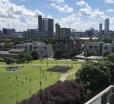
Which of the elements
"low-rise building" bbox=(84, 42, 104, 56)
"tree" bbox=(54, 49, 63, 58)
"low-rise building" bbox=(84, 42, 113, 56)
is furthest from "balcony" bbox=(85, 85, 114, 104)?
"low-rise building" bbox=(84, 42, 104, 56)

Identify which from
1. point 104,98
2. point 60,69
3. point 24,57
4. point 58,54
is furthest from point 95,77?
point 58,54

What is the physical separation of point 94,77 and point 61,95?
9.85 meters

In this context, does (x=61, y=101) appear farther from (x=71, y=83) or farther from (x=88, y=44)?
(x=88, y=44)

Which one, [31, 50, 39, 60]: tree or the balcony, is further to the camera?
[31, 50, 39, 60]: tree

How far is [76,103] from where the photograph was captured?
102 ft

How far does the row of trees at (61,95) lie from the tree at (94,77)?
13.8 ft

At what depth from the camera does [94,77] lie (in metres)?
38.6

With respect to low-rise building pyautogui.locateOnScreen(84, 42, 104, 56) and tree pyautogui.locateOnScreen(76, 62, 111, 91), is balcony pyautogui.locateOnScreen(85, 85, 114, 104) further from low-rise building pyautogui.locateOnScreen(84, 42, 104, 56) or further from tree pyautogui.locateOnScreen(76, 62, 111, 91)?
low-rise building pyautogui.locateOnScreen(84, 42, 104, 56)

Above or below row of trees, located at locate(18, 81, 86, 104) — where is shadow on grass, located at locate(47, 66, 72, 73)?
below

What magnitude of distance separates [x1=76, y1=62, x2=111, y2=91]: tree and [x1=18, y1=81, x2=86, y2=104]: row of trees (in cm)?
419

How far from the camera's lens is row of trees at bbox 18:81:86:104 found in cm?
2781

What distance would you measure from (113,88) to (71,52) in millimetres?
84096

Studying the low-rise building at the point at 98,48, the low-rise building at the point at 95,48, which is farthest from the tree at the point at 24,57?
the low-rise building at the point at 95,48

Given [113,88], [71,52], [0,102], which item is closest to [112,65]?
[0,102]
